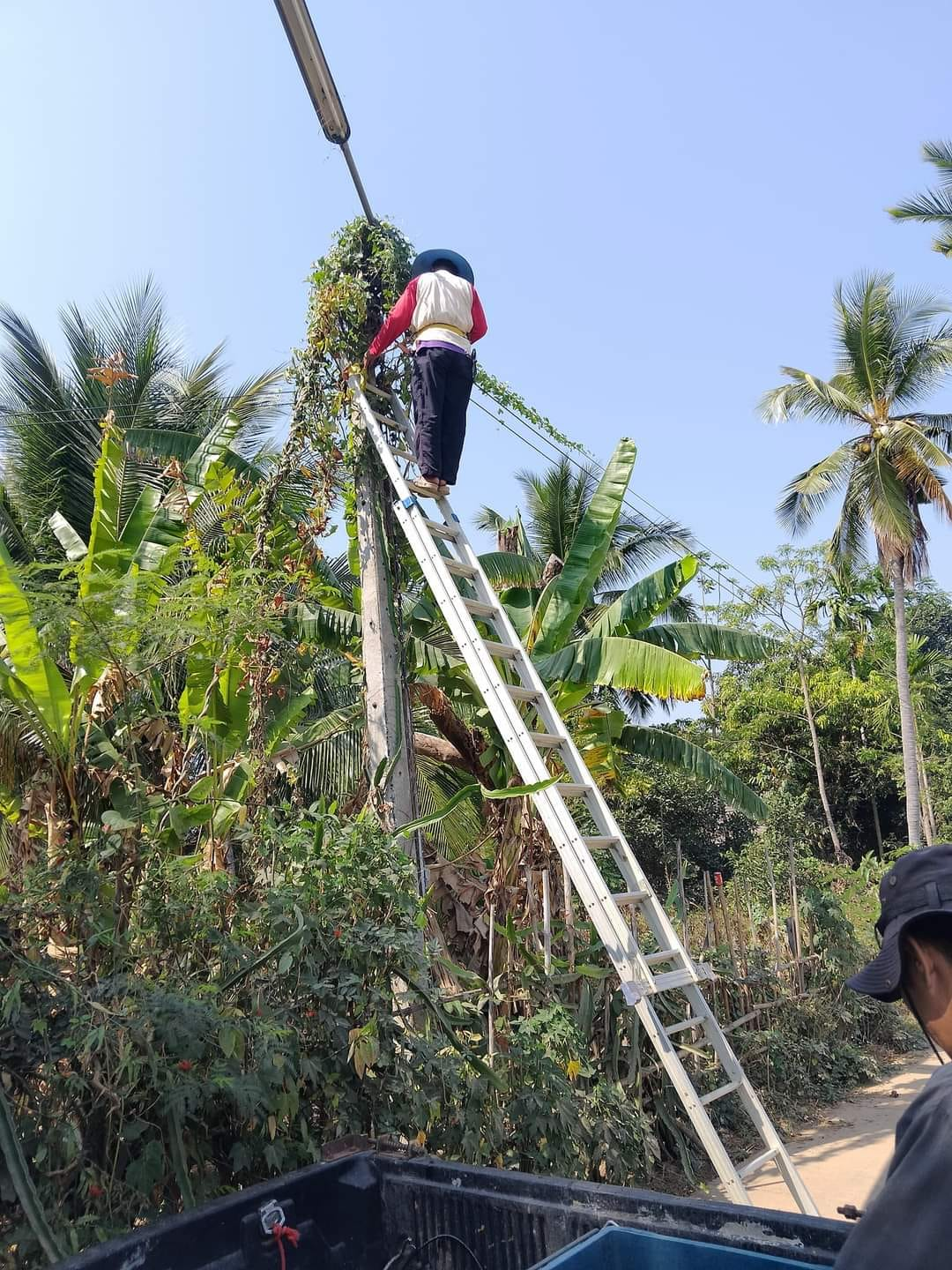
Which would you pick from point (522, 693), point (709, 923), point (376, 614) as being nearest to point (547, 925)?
point (522, 693)

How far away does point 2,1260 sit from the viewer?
8.04ft

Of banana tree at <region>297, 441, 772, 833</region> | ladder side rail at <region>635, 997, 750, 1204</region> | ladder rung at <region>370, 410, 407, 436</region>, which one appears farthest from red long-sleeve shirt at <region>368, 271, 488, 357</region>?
ladder side rail at <region>635, 997, 750, 1204</region>

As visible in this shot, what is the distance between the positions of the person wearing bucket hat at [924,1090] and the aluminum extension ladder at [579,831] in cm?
Answer: 272

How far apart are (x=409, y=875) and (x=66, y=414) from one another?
1081cm

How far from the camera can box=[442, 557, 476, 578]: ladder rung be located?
5371 millimetres

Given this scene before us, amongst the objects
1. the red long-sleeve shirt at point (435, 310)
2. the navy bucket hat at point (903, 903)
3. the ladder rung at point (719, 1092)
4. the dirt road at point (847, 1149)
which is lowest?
the dirt road at point (847, 1149)

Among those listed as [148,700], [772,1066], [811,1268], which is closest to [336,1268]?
[811,1268]

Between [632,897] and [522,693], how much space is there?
1147 millimetres

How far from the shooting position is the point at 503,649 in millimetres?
5137

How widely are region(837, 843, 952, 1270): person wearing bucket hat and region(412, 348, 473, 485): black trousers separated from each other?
440cm

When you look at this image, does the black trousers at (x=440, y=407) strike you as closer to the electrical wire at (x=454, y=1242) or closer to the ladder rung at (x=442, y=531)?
the ladder rung at (x=442, y=531)

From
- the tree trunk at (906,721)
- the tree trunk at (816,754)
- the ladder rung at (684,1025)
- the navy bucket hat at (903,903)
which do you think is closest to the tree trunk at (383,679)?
the ladder rung at (684,1025)

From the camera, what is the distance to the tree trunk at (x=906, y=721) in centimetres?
1709

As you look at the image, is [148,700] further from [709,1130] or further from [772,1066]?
[772,1066]
